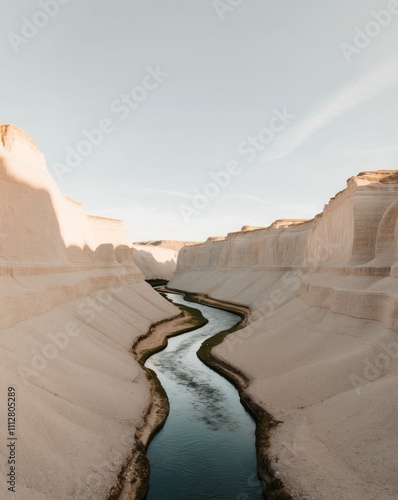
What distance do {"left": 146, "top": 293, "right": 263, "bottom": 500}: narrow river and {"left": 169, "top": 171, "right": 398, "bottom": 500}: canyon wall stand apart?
156 cm

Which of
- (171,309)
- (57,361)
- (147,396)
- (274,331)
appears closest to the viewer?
(57,361)

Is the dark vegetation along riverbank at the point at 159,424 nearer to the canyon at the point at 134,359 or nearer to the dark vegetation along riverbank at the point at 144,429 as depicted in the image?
the dark vegetation along riverbank at the point at 144,429

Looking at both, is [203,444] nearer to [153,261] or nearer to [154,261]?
[153,261]

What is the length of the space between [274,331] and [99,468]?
76.1 ft

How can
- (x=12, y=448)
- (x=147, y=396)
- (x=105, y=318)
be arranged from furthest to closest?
(x=105, y=318)
(x=147, y=396)
(x=12, y=448)

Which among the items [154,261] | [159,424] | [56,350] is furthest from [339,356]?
[154,261]

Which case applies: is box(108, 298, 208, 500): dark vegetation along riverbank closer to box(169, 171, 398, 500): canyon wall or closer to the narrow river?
the narrow river

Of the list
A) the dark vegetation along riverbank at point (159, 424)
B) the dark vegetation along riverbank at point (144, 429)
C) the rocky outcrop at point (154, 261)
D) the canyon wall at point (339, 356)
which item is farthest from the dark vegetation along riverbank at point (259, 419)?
the rocky outcrop at point (154, 261)

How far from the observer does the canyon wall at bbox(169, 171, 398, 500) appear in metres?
15.6

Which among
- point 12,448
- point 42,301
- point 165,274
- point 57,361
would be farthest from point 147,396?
point 165,274

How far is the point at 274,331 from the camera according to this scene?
3647cm

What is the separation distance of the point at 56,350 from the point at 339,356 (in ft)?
57.2

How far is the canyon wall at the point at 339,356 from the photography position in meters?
15.6

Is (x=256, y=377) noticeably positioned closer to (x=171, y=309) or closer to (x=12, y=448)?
(x=12, y=448)
